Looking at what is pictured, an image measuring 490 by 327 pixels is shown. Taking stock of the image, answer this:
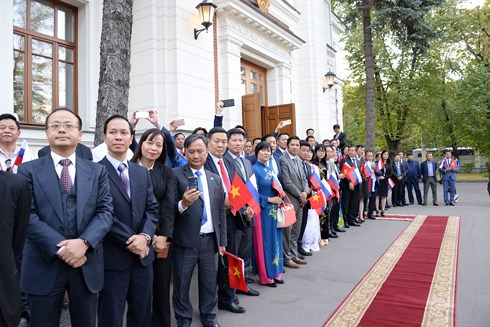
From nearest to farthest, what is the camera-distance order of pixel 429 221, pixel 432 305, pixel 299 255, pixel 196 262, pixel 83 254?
pixel 83 254 < pixel 196 262 < pixel 432 305 < pixel 299 255 < pixel 429 221

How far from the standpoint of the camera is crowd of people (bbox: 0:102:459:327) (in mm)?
2203

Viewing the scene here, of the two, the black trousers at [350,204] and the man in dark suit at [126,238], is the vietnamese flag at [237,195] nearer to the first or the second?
the man in dark suit at [126,238]

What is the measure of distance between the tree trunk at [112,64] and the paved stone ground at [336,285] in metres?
2.56

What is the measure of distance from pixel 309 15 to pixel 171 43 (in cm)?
815

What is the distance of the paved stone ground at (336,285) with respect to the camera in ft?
12.1

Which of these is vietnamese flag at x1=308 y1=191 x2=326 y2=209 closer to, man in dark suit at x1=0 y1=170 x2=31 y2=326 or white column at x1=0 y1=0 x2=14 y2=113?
man in dark suit at x1=0 y1=170 x2=31 y2=326

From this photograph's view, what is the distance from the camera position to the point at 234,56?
1001 centimetres

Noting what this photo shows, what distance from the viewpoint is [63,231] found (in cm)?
225

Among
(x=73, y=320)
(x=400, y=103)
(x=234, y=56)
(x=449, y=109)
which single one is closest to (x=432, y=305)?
(x=73, y=320)

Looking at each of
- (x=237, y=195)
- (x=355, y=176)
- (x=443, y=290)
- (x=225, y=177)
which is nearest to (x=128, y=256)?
(x=237, y=195)

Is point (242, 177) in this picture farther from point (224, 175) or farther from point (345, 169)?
point (345, 169)

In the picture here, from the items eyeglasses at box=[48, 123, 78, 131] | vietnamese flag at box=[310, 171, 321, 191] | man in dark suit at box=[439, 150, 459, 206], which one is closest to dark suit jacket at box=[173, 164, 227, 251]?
eyeglasses at box=[48, 123, 78, 131]

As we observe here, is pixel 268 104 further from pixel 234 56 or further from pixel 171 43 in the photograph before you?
pixel 171 43

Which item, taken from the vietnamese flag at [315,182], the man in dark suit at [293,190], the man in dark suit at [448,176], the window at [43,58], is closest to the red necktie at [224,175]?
the man in dark suit at [293,190]
